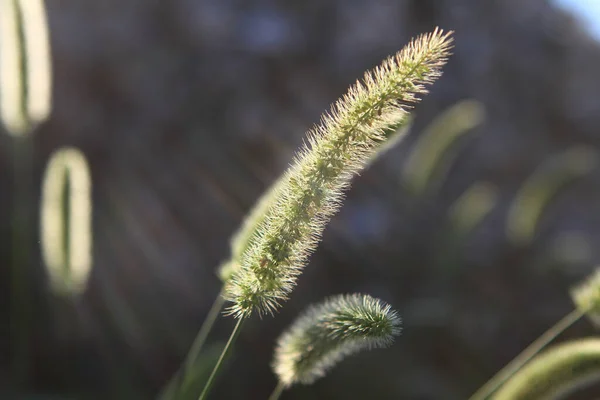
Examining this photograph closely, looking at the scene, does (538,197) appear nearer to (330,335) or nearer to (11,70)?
(330,335)

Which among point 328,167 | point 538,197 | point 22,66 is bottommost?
point 328,167

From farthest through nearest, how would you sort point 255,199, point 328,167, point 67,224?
1. point 255,199
2. point 67,224
3. point 328,167

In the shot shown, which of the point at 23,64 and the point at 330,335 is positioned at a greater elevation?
the point at 23,64

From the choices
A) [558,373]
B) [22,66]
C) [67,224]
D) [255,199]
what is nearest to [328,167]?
[558,373]

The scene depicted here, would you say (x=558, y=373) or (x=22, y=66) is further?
(x=22, y=66)

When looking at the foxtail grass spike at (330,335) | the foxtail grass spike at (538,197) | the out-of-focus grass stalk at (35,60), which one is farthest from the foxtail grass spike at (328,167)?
the foxtail grass spike at (538,197)

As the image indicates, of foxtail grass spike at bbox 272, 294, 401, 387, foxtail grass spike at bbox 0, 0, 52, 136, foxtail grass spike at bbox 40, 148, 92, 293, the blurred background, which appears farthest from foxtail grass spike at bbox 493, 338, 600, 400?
foxtail grass spike at bbox 0, 0, 52, 136
